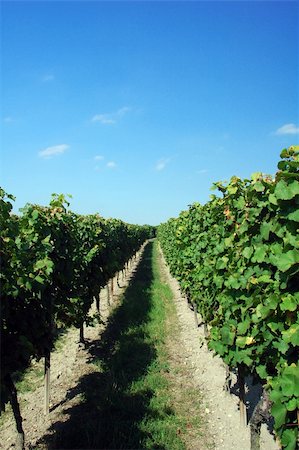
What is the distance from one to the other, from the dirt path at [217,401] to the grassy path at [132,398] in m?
A: 0.23

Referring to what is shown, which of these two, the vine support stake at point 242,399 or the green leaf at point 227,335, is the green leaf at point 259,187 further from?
the vine support stake at point 242,399

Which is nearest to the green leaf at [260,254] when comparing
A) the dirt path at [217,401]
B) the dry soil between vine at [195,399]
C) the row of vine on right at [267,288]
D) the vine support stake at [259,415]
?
the row of vine on right at [267,288]

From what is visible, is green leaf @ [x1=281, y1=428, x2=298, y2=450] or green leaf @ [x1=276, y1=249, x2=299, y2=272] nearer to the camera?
green leaf @ [x1=276, y1=249, x2=299, y2=272]

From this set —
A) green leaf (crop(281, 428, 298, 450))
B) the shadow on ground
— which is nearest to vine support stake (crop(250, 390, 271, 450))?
green leaf (crop(281, 428, 298, 450))

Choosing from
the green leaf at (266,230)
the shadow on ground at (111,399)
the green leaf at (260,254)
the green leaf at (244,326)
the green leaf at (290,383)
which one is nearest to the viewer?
the green leaf at (290,383)

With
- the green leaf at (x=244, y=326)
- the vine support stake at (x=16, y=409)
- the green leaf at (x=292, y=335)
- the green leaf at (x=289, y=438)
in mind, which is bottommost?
the vine support stake at (x=16, y=409)

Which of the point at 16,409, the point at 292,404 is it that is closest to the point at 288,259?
the point at 292,404

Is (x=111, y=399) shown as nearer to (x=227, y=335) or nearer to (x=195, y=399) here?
(x=195, y=399)

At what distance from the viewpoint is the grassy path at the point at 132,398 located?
219 inches

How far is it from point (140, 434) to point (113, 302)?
30.9 feet

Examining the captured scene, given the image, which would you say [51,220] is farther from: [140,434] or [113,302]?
[113,302]

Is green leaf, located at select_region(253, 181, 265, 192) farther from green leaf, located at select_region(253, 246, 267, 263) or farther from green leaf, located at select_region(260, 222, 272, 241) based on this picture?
green leaf, located at select_region(253, 246, 267, 263)

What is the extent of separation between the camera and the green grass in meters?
5.54

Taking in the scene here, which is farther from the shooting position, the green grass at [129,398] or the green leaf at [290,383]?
the green grass at [129,398]
